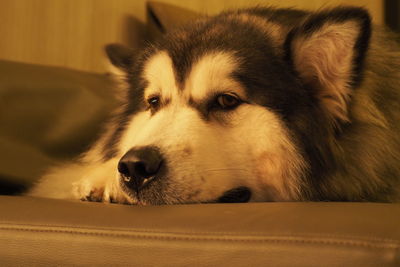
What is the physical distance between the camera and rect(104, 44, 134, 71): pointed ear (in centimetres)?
179

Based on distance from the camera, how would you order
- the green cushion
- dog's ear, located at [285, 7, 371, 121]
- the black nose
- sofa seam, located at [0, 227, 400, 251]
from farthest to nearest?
the green cushion → dog's ear, located at [285, 7, 371, 121] → the black nose → sofa seam, located at [0, 227, 400, 251]

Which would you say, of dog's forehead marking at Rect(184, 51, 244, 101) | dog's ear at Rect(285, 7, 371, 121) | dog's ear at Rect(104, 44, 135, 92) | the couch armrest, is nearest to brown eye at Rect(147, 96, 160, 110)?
dog's forehead marking at Rect(184, 51, 244, 101)

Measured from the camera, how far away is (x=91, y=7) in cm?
282

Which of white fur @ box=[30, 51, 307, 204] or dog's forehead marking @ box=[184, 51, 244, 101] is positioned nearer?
white fur @ box=[30, 51, 307, 204]

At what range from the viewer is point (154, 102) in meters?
1.47

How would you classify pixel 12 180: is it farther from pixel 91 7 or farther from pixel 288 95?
pixel 91 7

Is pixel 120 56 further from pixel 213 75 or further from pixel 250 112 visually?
pixel 250 112

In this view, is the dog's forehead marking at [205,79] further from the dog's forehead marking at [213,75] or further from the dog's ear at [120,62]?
the dog's ear at [120,62]

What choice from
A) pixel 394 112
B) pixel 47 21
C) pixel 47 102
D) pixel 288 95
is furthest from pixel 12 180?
pixel 47 21

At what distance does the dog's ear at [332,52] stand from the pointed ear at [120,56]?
0.71 metres

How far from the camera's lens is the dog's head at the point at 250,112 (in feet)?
3.78

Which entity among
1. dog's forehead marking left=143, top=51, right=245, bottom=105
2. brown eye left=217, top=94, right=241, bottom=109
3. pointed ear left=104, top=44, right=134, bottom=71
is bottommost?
pointed ear left=104, top=44, right=134, bottom=71

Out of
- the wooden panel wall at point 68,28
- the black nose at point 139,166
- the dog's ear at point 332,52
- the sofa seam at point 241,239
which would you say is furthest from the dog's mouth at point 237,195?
the wooden panel wall at point 68,28

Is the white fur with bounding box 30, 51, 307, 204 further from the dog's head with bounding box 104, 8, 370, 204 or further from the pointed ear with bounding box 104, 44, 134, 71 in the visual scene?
the pointed ear with bounding box 104, 44, 134, 71
